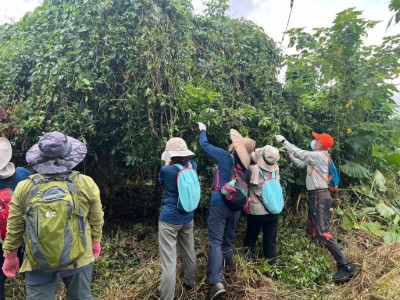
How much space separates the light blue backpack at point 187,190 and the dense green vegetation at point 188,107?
35.1 inches

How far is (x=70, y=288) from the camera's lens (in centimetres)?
276

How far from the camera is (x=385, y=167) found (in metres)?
7.05

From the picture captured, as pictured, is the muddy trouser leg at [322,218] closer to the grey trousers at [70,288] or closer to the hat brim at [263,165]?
the hat brim at [263,165]

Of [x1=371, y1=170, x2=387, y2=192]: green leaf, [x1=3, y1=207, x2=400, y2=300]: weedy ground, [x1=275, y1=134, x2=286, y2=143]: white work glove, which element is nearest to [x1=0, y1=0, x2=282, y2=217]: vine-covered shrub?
[x1=275, y1=134, x2=286, y2=143]: white work glove

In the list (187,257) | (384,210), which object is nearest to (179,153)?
(187,257)

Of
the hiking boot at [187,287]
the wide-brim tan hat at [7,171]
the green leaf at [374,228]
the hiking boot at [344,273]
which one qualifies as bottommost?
the hiking boot at [187,287]

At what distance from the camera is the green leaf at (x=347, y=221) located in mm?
5633

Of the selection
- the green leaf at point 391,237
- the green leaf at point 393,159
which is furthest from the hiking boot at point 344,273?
the green leaf at point 393,159

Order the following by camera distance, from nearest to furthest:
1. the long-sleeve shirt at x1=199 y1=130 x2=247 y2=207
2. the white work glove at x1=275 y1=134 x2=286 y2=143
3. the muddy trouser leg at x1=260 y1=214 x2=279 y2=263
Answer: the long-sleeve shirt at x1=199 y1=130 x2=247 y2=207 < the muddy trouser leg at x1=260 y1=214 x2=279 y2=263 < the white work glove at x1=275 y1=134 x2=286 y2=143

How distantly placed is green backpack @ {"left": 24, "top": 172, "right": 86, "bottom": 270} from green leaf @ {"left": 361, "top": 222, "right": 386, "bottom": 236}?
4.69 meters

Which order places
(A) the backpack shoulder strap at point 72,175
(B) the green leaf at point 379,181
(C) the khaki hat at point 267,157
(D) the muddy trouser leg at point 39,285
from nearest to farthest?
1. (D) the muddy trouser leg at point 39,285
2. (A) the backpack shoulder strap at point 72,175
3. (C) the khaki hat at point 267,157
4. (B) the green leaf at point 379,181

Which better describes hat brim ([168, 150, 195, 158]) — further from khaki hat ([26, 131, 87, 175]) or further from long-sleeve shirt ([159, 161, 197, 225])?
khaki hat ([26, 131, 87, 175])

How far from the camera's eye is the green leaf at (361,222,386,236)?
18.4ft

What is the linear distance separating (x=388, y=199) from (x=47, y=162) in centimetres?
638
